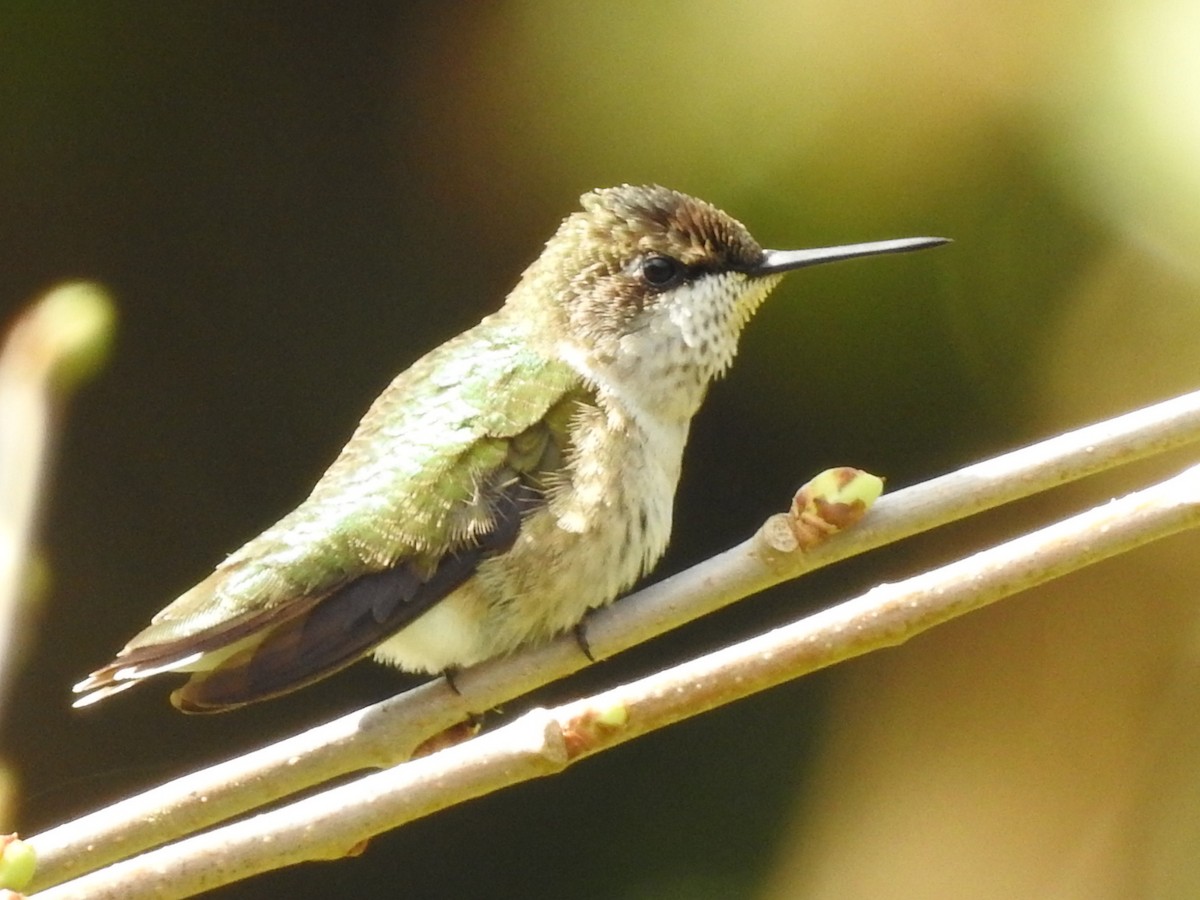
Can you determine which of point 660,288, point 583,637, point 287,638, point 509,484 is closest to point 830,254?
point 660,288

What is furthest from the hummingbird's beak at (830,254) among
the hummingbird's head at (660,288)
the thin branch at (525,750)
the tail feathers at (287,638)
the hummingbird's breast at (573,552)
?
the thin branch at (525,750)

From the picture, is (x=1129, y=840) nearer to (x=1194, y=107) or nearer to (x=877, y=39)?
(x=1194, y=107)

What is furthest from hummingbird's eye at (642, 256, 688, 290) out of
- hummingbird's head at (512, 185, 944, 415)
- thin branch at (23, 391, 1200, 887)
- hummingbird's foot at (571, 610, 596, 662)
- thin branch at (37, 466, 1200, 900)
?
thin branch at (37, 466, 1200, 900)

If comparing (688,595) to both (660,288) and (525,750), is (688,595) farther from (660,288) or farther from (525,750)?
(660,288)

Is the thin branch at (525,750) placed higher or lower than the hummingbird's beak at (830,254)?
lower

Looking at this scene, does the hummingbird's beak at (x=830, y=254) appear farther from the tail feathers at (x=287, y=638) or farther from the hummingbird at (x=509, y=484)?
the tail feathers at (x=287, y=638)

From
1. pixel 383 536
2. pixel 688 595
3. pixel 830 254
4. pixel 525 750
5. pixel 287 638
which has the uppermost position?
pixel 830 254
